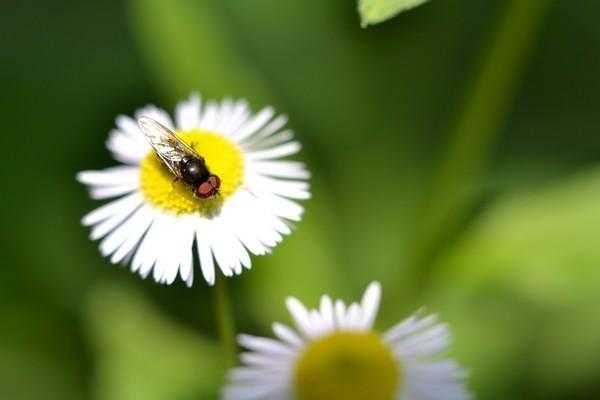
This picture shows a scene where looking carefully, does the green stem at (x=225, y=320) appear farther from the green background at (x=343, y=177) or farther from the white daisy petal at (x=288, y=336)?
the green background at (x=343, y=177)

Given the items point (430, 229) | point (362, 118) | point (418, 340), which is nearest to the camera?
point (418, 340)

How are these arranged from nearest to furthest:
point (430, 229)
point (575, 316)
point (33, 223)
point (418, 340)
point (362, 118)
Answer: point (418, 340) < point (575, 316) < point (430, 229) < point (33, 223) < point (362, 118)

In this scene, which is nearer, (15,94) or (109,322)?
(109,322)

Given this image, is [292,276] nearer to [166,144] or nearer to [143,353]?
[143,353]

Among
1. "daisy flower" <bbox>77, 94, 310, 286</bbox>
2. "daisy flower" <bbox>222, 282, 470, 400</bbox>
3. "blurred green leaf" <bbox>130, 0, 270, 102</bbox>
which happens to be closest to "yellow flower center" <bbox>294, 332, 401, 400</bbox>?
"daisy flower" <bbox>222, 282, 470, 400</bbox>

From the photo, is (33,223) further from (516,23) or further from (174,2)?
(516,23)

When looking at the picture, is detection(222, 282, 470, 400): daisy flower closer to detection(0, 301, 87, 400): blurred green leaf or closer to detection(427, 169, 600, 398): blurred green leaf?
detection(427, 169, 600, 398): blurred green leaf

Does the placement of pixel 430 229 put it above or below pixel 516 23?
below

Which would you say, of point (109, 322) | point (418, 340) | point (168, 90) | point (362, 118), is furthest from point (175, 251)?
point (362, 118)
